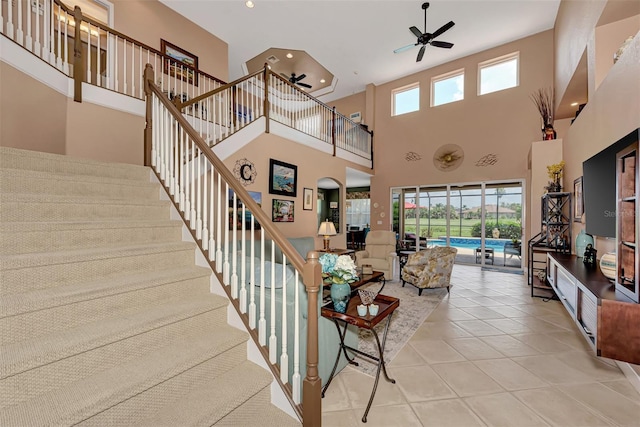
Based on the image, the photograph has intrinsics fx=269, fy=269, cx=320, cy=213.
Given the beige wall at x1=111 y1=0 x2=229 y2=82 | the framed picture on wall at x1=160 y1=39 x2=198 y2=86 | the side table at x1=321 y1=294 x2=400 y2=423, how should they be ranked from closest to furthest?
the side table at x1=321 y1=294 x2=400 y2=423 < the beige wall at x1=111 y1=0 x2=229 y2=82 < the framed picture on wall at x1=160 y1=39 x2=198 y2=86

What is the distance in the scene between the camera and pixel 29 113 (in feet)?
10.3

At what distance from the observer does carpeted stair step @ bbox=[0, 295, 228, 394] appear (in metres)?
1.07

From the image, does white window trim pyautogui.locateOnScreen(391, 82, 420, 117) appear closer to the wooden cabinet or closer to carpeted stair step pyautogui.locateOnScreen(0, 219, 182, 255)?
the wooden cabinet

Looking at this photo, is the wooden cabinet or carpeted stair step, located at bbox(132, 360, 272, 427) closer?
carpeted stair step, located at bbox(132, 360, 272, 427)

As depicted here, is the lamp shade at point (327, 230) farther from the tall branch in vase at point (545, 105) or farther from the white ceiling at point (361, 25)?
the tall branch in vase at point (545, 105)

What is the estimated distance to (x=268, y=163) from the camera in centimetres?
505

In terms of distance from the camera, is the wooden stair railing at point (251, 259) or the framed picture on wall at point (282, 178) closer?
the wooden stair railing at point (251, 259)

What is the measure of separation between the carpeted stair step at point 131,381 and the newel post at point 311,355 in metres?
0.32

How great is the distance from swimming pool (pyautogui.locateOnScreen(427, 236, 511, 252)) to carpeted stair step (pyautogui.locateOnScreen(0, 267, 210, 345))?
722 cm

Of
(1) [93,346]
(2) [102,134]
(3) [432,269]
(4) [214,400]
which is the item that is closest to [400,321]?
(3) [432,269]

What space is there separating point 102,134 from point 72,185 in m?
2.21

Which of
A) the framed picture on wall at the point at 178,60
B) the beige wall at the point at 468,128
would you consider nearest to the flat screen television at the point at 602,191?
the beige wall at the point at 468,128

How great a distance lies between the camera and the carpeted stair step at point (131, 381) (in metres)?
1.01

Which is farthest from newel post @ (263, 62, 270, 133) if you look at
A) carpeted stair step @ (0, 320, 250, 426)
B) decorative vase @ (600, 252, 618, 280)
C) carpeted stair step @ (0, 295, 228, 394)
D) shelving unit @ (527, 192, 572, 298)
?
shelving unit @ (527, 192, 572, 298)
